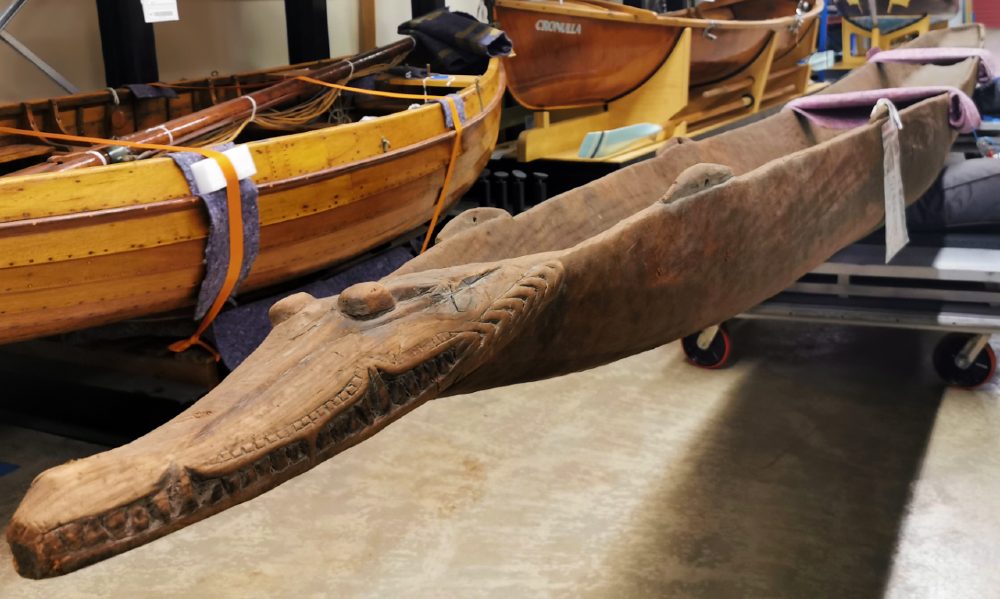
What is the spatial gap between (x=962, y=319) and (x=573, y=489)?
1326 millimetres

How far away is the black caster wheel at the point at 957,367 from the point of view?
3061mm

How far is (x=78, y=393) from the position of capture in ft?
9.55

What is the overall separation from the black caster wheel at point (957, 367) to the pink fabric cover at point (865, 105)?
0.70 meters

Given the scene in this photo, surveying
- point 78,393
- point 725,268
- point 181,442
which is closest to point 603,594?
point 725,268

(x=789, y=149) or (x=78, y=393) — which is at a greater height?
(x=789, y=149)

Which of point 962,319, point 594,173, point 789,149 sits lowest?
point 962,319

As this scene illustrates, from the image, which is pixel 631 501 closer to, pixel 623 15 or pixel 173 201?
pixel 173 201

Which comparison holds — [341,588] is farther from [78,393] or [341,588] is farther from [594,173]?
[594,173]

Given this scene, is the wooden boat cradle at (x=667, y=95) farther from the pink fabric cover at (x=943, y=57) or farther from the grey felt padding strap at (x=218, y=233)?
the grey felt padding strap at (x=218, y=233)

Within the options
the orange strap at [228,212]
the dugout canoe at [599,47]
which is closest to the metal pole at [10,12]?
the orange strap at [228,212]

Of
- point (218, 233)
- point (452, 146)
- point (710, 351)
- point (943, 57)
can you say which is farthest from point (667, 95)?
point (218, 233)

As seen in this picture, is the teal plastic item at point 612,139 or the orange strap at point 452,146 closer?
the orange strap at point 452,146

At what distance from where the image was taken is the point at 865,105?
2.85 metres

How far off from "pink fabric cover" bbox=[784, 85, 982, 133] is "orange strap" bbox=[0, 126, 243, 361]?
67.9 inches
